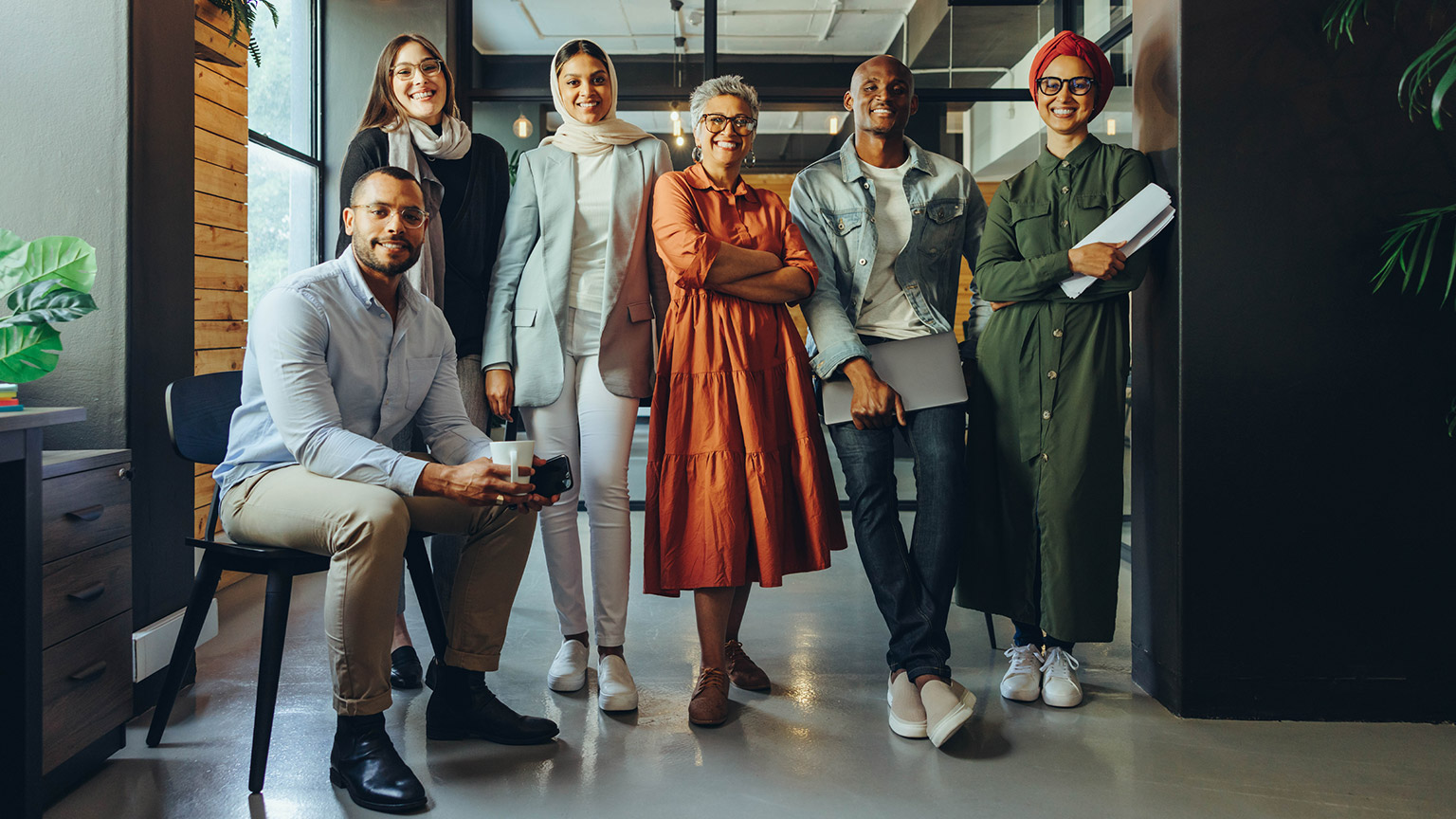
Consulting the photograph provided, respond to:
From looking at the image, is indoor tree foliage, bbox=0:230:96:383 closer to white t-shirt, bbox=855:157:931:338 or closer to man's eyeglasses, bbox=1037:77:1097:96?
white t-shirt, bbox=855:157:931:338

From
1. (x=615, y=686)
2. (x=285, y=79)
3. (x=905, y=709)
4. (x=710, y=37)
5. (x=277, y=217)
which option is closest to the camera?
(x=905, y=709)

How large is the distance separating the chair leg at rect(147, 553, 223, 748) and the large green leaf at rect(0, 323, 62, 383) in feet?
1.67

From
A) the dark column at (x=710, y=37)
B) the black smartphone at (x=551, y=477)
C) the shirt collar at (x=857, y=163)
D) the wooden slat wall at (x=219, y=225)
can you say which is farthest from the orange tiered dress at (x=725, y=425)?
the dark column at (x=710, y=37)

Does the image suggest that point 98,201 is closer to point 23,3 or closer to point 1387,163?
point 23,3

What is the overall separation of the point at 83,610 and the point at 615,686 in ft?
3.66

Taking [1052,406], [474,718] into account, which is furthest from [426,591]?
[1052,406]

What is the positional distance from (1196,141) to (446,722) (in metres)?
2.19

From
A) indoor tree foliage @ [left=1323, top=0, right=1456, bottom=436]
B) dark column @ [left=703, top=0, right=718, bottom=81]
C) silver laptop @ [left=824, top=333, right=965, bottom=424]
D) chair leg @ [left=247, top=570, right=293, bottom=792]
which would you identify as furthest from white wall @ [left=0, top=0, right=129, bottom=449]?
dark column @ [left=703, top=0, right=718, bottom=81]

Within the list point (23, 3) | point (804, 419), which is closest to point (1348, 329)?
point (804, 419)

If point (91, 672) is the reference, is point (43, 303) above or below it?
above

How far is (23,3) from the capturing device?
2.15 m

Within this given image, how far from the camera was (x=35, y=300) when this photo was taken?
1.88 meters

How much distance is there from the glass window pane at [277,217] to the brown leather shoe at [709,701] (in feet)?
9.03

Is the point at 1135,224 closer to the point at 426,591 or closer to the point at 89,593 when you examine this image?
the point at 426,591
